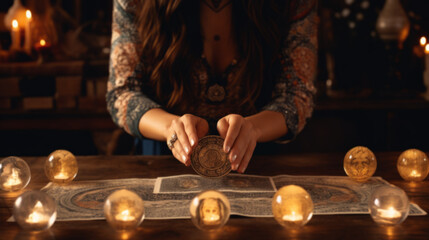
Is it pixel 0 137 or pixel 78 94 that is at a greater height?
pixel 78 94

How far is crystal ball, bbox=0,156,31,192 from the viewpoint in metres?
0.79

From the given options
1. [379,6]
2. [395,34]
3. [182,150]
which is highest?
[379,6]

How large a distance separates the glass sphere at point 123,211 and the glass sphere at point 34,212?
0.07 m

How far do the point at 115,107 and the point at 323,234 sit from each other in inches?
30.6

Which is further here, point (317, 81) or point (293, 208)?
point (317, 81)

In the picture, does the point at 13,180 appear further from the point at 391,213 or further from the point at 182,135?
the point at 391,213

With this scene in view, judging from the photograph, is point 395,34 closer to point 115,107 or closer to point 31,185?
point 115,107

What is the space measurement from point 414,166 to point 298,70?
47 cm

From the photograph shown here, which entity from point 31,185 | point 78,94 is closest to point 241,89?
point 31,185

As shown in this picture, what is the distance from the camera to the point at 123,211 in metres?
0.60

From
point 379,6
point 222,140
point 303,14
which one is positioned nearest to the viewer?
point 222,140

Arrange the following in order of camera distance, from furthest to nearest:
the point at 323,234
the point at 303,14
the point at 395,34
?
the point at 395,34, the point at 303,14, the point at 323,234

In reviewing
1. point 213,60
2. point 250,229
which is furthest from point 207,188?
point 213,60

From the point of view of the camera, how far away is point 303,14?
4.27 feet
